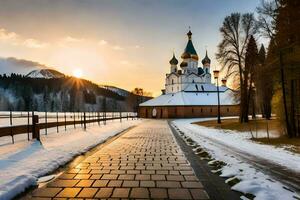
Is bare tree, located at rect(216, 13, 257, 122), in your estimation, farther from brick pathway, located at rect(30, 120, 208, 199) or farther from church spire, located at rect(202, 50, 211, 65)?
church spire, located at rect(202, 50, 211, 65)

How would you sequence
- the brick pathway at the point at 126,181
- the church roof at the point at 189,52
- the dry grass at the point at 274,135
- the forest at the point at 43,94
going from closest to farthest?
the brick pathway at the point at 126,181, the dry grass at the point at 274,135, the church roof at the point at 189,52, the forest at the point at 43,94

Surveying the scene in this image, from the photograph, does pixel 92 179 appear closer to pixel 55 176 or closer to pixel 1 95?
pixel 55 176

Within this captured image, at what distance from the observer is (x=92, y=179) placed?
7398mm

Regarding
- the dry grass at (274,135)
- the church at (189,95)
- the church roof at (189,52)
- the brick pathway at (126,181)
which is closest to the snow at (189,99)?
the church at (189,95)

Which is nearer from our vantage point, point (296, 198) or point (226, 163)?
point (296, 198)

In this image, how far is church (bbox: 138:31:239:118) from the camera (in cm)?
7312

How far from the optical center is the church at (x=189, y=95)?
240ft

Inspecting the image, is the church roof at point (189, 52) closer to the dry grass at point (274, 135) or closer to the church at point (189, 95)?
the church at point (189, 95)

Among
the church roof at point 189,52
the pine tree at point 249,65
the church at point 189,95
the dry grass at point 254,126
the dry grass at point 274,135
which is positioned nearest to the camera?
the dry grass at point 274,135

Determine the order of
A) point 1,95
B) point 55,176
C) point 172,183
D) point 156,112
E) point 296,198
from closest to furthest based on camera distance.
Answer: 1. point 296,198
2. point 172,183
3. point 55,176
4. point 156,112
5. point 1,95

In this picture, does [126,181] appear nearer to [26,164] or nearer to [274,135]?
[26,164]

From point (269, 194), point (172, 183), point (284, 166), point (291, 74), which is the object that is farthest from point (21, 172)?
point (291, 74)

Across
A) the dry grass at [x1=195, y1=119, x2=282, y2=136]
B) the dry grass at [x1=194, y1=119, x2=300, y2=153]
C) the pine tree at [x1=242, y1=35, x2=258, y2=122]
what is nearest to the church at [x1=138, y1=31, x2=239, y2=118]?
the pine tree at [x1=242, y1=35, x2=258, y2=122]

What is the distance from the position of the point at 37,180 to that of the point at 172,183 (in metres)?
3.03
